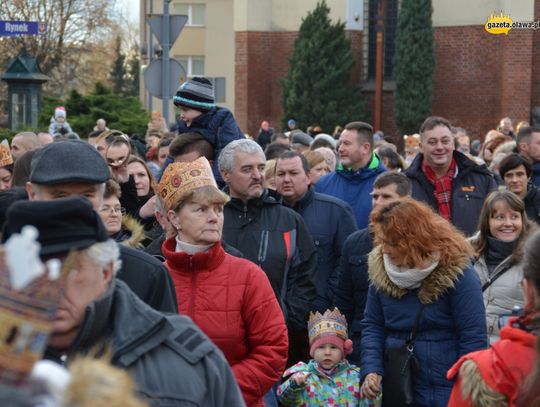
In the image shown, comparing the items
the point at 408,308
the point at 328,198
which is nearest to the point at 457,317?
the point at 408,308

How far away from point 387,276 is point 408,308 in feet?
0.74

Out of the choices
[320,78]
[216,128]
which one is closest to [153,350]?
[216,128]

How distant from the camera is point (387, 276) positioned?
7191 mm

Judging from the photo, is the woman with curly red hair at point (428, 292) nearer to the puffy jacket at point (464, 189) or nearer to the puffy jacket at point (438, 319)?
the puffy jacket at point (438, 319)

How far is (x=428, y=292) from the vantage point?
7.03 meters

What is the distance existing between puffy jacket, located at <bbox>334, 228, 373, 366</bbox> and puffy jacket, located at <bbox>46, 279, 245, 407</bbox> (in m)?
4.69

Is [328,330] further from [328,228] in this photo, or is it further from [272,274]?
[328,228]

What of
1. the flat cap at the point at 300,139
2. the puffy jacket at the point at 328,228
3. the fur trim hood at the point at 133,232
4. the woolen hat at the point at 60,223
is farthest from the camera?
the flat cap at the point at 300,139

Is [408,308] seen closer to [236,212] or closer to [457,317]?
[457,317]

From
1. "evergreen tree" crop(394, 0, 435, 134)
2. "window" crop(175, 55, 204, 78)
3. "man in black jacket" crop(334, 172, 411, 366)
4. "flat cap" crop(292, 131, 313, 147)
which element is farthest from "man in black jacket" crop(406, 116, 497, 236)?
"window" crop(175, 55, 204, 78)

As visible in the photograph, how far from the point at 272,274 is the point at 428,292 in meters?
1.27

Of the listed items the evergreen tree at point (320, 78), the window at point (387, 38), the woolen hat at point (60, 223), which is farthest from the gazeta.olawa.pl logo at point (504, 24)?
the woolen hat at point (60, 223)

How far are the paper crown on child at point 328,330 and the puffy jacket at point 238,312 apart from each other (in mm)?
2184

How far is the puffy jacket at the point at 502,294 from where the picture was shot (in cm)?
801
